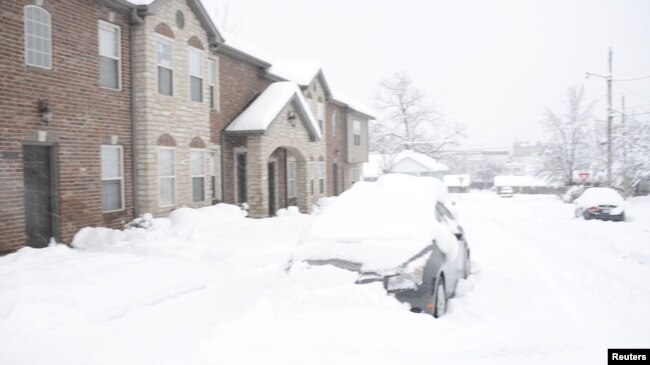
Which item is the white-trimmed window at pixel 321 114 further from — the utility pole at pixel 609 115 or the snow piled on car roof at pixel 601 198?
the utility pole at pixel 609 115

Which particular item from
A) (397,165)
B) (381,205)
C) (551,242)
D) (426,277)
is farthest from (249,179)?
(397,165)

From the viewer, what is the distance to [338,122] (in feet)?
95.7

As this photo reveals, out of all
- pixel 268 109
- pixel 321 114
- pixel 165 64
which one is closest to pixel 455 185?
pixel 321 114

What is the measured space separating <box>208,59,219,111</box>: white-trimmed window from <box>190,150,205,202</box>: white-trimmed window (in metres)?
2.17

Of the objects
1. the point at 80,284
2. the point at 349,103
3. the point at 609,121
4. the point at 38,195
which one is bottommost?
the point at 80,284

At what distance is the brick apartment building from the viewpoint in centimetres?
947

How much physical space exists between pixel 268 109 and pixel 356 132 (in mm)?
15550

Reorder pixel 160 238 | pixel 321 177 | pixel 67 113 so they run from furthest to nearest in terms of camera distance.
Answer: pixel 321 177, pixel 160 238, pixel 67 113

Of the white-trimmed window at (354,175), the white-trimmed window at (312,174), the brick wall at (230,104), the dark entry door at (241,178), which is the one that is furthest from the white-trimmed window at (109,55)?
the white-trimmed window at (354,175)

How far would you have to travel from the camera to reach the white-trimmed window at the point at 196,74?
14.5 meters

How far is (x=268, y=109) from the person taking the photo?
1716 centimetres

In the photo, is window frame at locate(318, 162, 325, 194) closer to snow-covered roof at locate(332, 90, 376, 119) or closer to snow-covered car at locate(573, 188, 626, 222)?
snow-covered roof at locate(332, 90, 376, 119)

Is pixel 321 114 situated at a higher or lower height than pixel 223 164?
higher

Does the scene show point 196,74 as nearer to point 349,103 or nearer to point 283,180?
point 283,180
